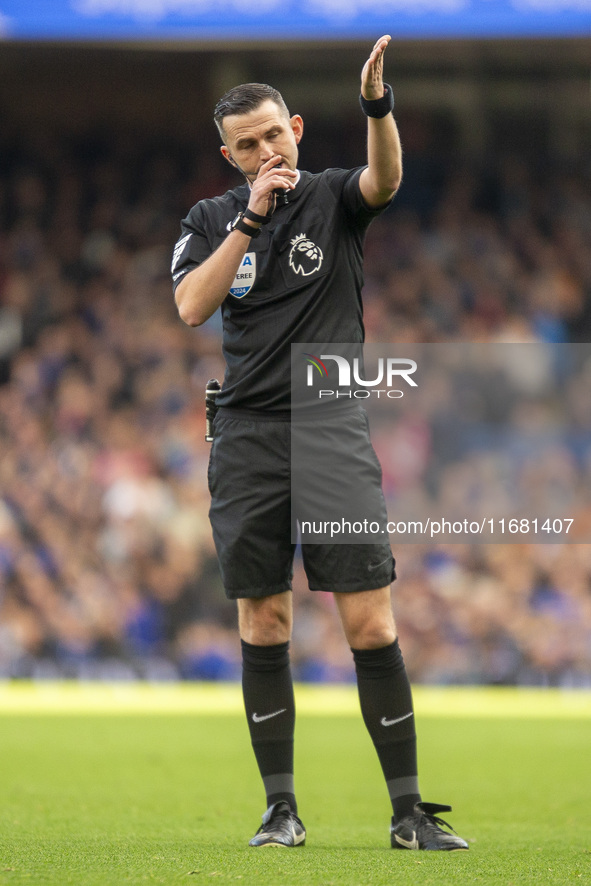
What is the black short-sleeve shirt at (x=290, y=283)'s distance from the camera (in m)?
3.06

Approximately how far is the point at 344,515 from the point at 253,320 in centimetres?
59

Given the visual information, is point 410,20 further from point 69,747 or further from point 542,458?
point 69,747

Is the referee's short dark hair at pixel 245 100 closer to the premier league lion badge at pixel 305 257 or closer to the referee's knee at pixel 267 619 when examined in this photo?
the premier league lion badge at pixel 305 257

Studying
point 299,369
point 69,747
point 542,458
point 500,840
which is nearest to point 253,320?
point 299,369

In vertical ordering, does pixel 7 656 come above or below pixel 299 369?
below

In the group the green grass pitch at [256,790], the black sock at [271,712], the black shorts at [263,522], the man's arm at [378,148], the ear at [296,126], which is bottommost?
the green grass pitch at [256,790]

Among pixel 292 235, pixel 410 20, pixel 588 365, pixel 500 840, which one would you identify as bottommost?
pixel 500 840

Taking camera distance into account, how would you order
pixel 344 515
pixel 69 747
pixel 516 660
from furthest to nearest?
pixel 516 660
pixel 69 747
pixel 344 515

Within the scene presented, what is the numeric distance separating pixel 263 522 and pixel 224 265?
0.68m

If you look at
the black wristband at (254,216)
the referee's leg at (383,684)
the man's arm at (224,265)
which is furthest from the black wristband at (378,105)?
the referee's leg at (383,684)

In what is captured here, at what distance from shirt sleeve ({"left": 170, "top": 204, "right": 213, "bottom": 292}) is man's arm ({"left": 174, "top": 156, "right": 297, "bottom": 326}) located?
0.31 feet

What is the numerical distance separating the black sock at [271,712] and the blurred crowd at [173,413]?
590cm

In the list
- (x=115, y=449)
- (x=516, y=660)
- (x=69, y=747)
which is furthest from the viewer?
(x=115, y=449)

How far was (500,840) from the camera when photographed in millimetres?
3068
